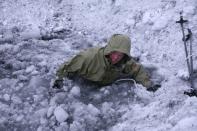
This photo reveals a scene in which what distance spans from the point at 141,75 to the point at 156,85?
26cm

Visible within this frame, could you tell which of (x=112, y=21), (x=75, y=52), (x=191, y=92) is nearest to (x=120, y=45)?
(x=191, y=92)

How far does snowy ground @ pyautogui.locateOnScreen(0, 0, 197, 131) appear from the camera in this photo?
5.75 meters

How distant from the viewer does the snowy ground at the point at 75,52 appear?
575 cm

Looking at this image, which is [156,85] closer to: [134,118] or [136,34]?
[134,118]

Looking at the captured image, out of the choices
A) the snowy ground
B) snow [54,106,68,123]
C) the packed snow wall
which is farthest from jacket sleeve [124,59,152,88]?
snow [54,106,68,123]

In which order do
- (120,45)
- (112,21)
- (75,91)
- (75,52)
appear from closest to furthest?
1. (120,45)
2. (75,91)
3. (75,52)
4. (112,21)

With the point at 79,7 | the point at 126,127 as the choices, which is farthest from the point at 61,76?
the point at 79,7

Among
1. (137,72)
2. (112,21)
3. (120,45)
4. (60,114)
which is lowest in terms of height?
(60,114)

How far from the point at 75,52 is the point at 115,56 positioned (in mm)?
1718

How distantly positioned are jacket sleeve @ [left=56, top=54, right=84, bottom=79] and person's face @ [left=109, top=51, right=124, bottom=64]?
1.39 ft

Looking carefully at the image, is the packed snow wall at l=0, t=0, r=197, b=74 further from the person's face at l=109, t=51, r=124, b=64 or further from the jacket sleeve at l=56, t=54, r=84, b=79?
the jacket sleeve at l=56, t=54, r=84, b=79

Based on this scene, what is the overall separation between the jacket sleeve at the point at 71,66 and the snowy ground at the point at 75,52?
22 centimetres

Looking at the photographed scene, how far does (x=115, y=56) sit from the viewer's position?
5.96 m

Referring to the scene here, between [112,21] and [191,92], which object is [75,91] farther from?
[112,21]
